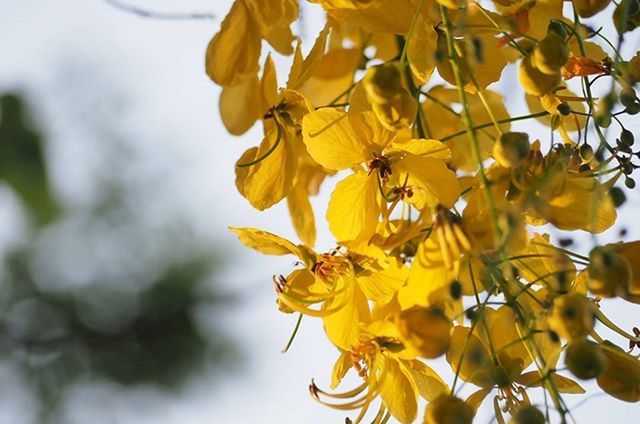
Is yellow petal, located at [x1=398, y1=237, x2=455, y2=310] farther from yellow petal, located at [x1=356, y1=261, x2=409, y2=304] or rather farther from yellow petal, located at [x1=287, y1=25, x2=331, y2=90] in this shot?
yellow petal, located at [x1=287, y1=25, x2=331, y2=90]

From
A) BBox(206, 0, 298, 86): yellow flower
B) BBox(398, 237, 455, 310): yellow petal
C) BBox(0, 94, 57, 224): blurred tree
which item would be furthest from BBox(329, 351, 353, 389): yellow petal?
BBox(0, 94, 57, 224): blurred tree

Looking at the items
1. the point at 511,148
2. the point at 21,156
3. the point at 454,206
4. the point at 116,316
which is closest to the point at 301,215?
the point at 454,206

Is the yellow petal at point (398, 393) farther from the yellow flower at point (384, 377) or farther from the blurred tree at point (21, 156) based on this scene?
the blurred tree at point (21, 156)

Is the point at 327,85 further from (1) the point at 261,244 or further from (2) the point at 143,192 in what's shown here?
(2) the point at 143,192

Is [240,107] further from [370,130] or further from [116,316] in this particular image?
[116,316]

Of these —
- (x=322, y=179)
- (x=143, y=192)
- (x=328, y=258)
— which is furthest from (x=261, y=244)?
(x=143, y=192)

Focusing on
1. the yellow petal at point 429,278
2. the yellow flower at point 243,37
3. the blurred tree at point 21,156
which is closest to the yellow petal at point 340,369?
the yellow petal at point 429,278
